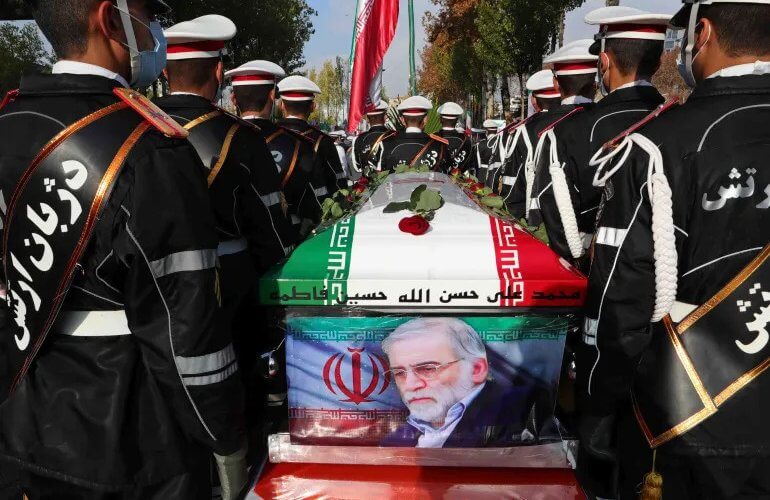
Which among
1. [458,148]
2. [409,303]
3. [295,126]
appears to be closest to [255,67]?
[295,126]

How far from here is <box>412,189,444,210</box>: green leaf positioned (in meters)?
2.28

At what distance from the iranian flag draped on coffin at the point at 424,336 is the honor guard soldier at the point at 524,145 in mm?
1979

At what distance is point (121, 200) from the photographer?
143 cm

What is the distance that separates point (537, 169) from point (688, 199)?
1.88m

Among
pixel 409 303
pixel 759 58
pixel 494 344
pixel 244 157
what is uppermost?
pixel 759 58

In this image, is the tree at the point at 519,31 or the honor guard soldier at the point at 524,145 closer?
the honor guard soldier at the point at 524,145

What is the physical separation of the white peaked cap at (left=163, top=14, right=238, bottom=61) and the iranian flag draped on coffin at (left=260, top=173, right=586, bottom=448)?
1.23 metres

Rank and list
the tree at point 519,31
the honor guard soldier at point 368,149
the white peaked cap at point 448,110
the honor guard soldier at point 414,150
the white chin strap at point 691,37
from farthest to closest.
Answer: the tree at point 519,31 < the white peaked cap at point 448,110 < the honor guard soldier at point 368,149 < the honor guard soldier at point 414,150 < the white chin strap at point 691,37

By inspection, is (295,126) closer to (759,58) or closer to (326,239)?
(326,239)

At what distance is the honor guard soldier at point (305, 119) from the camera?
16.9 ft

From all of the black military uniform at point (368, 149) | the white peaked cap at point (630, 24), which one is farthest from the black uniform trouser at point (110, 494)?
the black military uniform at point (368, 149)

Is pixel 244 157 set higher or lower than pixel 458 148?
higher

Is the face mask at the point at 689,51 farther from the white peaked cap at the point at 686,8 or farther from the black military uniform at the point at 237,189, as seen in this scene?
the black military uniform at the point at 237,189

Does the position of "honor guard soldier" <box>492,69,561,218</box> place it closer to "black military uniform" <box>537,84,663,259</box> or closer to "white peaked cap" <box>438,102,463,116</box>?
"black military uniform" <box>537,84,663,259</box>
